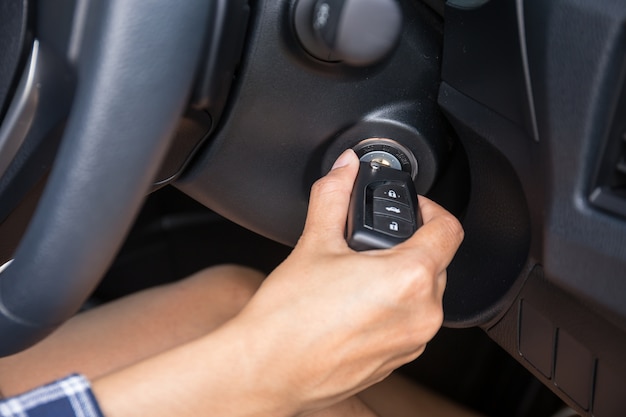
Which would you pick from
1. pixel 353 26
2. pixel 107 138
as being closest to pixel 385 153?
pixel 353 26

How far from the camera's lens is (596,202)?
1.82ft

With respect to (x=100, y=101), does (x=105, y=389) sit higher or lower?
lower

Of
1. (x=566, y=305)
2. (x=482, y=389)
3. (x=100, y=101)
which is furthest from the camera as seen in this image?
(x=482, y=389)

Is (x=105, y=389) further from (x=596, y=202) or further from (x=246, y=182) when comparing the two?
(x=596, y=202)

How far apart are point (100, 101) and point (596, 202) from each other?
349 mm

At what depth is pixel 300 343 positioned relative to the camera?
527mm

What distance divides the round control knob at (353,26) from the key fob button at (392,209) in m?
0.11

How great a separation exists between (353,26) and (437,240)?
6.9 inches

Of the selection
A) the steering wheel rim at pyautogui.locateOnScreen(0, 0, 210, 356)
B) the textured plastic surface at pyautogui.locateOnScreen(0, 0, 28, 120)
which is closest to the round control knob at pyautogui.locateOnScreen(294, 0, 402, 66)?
the steering wheel rim at pyautogui.locateOnScreen(0, 0, 210, 356)

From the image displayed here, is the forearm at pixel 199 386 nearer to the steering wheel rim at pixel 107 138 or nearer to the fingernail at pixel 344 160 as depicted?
the steering wheel rim at pixel 107 138

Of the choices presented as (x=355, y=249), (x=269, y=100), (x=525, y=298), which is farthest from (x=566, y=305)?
(x=269, y=100)

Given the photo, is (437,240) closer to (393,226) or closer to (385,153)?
(393,226)

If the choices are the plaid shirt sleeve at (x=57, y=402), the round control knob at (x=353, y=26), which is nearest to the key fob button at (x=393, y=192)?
the round control knob at (x=353, y=26)

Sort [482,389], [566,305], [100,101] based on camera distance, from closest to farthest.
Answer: [100,101], [566,305], [482,389]
